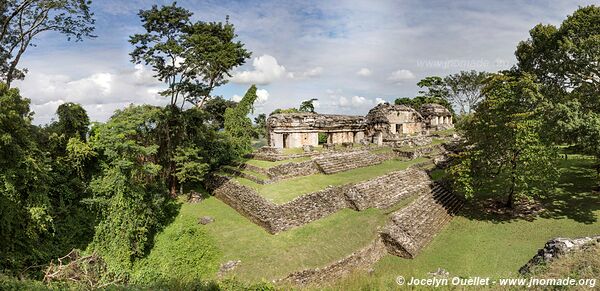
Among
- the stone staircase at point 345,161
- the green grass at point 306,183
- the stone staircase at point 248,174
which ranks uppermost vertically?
the stone staircase at point 345,161

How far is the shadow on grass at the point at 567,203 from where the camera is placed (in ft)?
48.5

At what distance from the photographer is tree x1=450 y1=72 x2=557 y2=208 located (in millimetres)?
14570

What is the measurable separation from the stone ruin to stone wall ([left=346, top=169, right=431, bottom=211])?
27.9 ft

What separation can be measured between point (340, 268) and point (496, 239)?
7.30 meters

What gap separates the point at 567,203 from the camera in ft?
52.5

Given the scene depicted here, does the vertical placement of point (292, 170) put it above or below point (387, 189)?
above

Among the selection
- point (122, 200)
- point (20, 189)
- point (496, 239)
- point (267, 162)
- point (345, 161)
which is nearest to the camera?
point (20, 189)

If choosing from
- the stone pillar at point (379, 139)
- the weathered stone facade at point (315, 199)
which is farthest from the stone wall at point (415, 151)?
the weathered stone facade at point (315, 199)

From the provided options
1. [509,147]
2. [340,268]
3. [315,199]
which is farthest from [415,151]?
[340,268]

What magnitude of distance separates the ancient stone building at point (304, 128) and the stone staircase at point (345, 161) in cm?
426

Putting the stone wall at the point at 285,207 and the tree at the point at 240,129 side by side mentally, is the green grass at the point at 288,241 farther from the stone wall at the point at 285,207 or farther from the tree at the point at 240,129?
the tree at the point at 240,129

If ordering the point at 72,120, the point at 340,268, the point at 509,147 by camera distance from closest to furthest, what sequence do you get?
the point at 340,268
the point at 72,120
the point at 509,147

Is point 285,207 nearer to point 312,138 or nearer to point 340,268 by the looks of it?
point 340,268

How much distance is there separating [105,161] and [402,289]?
13.6 m
